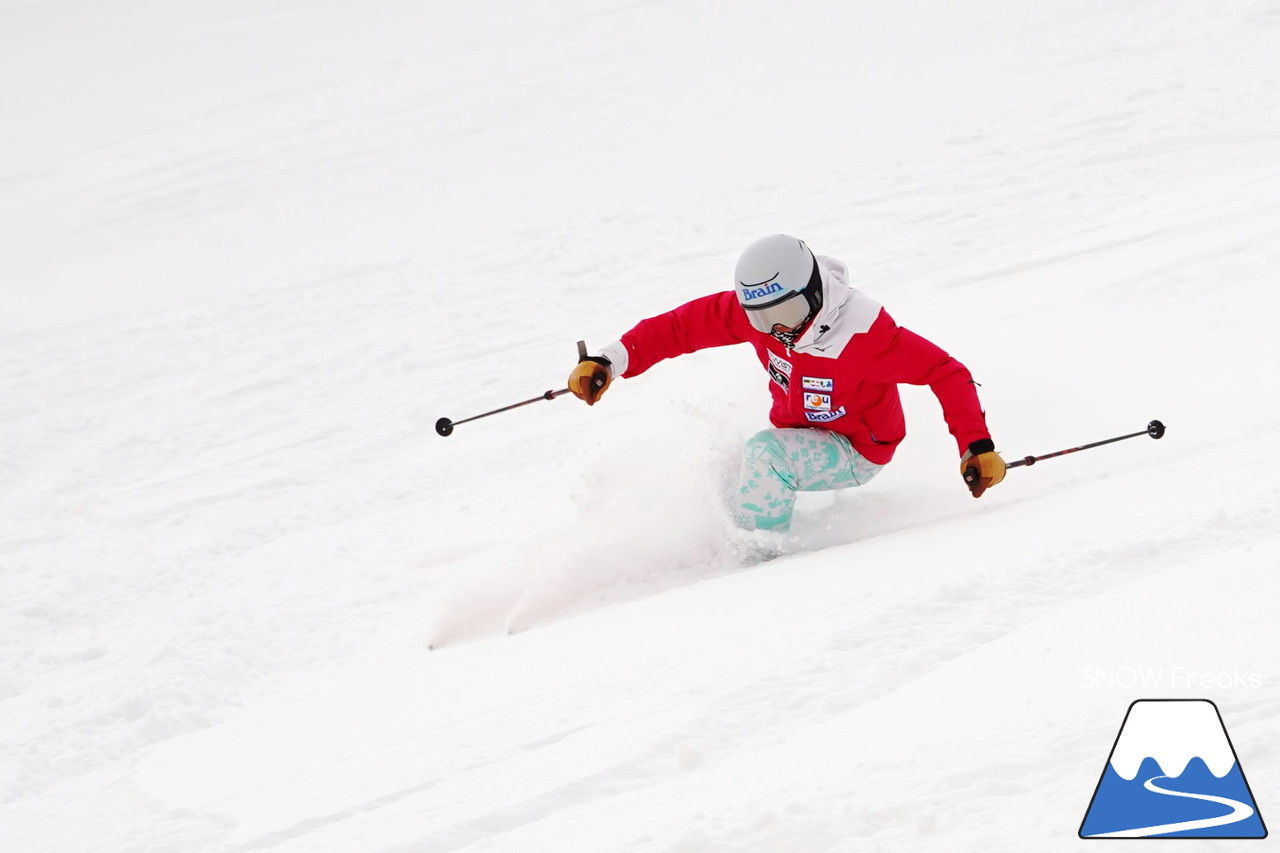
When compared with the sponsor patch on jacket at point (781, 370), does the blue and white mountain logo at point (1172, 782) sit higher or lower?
lower

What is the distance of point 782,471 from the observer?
423cm

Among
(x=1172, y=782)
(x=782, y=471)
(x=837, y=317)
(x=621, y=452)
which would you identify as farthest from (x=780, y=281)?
(x=1172, y=782)

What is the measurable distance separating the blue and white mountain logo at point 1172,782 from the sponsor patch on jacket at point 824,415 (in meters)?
2.08

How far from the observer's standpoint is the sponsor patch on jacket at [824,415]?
435cm

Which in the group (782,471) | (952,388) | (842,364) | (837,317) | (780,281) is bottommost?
(782,471)

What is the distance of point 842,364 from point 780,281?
442mm

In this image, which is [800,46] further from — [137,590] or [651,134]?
[137,590]

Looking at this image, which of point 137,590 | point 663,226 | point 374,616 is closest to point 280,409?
point 137,590

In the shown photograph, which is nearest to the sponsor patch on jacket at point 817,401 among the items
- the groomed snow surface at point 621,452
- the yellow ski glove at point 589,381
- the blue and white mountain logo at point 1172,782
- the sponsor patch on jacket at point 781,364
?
the sponsor patch on jacket at point 781,364

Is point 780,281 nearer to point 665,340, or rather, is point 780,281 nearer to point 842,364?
point 842,364

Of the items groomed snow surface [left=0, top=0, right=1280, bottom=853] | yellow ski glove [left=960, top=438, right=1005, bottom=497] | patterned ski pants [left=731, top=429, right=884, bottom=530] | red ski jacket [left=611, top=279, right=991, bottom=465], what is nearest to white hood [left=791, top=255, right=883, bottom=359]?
red ski jacket [left=611, top=279, right=991, bottom=465]

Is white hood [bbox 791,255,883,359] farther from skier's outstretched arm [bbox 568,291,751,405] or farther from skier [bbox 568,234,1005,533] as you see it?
skier's outstretched arm [bbox 568,291,751,405]

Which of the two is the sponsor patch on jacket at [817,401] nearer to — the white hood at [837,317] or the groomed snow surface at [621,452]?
the white hood at [837,317]

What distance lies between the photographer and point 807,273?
394 centimetres
